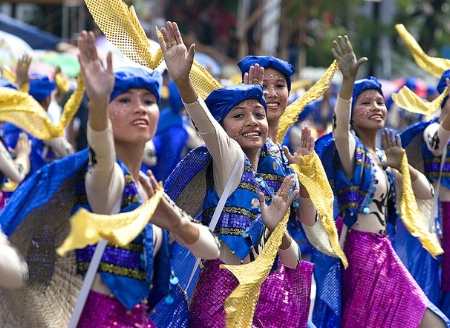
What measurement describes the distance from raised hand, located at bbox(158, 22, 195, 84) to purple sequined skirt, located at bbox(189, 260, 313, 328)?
938 millimetres

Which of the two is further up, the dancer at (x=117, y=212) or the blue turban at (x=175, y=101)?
the blue turban at (x=175, y=101)

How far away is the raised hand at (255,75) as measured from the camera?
5.53 m

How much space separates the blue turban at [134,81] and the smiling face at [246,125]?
872mm

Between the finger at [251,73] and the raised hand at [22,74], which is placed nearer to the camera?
the finger at [251,73]

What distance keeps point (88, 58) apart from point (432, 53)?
2772 centimetres

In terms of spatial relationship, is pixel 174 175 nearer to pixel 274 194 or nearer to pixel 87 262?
pixel 274 194

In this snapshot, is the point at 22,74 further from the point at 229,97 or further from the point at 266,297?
the point at 266,297

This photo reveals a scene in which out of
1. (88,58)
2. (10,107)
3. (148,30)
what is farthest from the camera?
(148,30)

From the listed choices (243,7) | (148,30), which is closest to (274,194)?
(148,30)

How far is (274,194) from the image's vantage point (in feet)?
17.4

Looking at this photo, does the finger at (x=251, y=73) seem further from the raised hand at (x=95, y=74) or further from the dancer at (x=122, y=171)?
the raised hand at (x=95, y=74)

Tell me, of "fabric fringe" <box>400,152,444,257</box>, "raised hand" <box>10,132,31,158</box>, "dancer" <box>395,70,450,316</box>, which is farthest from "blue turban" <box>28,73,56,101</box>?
"fabric fringe" <box>400,152,444,257</box>

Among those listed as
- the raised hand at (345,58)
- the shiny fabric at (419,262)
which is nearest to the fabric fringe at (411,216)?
the raised hand at (345,58)

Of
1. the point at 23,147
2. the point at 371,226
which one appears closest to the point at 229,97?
the point at 371,226
